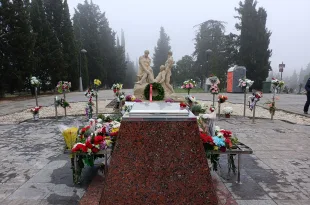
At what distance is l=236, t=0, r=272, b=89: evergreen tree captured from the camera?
29.5 m

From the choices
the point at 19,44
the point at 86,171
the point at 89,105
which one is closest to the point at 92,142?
the point at 86,171

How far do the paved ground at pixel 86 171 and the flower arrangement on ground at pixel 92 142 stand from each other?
36cm

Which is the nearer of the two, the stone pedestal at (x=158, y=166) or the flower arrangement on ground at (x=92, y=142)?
the stone pedestal at (x=158, y=166)

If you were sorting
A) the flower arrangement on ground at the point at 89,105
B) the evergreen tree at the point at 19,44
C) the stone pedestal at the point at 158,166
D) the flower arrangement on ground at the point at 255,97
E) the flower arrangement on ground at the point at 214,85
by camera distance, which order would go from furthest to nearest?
the evergreen tree at the point at 19,44
the flower arrangement on ground at the point at 214,85
the flower arrangement on ground at the point at 89,105
the flower arrangement on ground at the point at 255,97
the stone pedestal at the point at 158,166

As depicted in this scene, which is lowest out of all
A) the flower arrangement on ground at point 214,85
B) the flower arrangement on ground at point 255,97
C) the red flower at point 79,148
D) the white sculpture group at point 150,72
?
the red flower at point 79,148

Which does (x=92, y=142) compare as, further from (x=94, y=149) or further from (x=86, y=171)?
(x=86, y=171)

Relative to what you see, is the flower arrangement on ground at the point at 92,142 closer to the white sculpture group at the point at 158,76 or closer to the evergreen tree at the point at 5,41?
the white sculpture group at the point at 158,76

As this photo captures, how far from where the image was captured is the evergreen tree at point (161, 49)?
5578 cm

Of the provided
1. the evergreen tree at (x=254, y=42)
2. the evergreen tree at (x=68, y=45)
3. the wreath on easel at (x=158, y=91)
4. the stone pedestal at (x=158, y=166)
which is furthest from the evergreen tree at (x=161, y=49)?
the stone pedestal at (x=158, y=166)

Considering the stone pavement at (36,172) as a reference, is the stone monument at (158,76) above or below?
above

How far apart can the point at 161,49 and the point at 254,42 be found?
29.5 metres

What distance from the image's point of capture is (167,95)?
1291 centimetres

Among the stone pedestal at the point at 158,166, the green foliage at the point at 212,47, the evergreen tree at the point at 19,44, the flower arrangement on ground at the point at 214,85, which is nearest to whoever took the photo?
the stone pedestal at the point at 158,166

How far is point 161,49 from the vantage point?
186 feet
